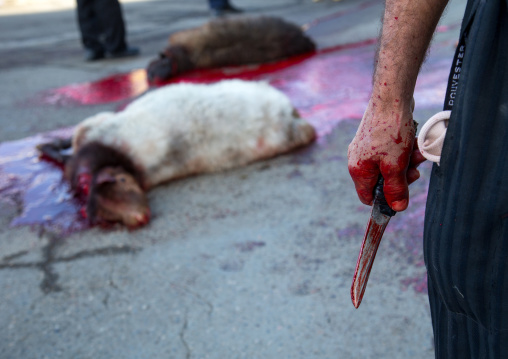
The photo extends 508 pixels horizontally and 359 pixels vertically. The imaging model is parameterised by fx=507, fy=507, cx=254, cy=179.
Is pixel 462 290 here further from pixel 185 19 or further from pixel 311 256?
pixel 185 19

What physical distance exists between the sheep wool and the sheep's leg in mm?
313

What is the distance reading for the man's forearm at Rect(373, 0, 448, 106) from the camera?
1.01 m

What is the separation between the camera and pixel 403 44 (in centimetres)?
104

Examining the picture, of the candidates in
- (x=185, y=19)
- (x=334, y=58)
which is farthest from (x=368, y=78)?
(x=185, y=19)

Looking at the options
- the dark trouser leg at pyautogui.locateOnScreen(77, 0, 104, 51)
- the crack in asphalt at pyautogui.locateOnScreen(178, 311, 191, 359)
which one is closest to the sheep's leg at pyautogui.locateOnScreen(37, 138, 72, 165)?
the crack in asphalt at pyautogui.locateOnScreen(178, 311, 191, 359)

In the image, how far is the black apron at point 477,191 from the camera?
889mm

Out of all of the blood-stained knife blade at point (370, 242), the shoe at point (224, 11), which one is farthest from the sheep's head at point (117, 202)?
the shoe at point (224, 11)

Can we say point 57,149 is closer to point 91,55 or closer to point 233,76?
point 233,76

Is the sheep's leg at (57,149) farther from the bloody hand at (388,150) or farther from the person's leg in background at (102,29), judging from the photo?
the person's leg in background at (102,29)

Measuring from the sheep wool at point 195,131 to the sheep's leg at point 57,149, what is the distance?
0.31 meters

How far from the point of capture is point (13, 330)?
2068 millimetres

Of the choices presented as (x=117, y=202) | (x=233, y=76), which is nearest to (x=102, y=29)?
(x=233, y=76)

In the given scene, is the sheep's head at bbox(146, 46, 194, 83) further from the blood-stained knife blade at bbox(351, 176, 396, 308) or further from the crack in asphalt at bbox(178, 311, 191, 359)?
the blood-stained knife blade at bbox(351, 176, 396, 308)

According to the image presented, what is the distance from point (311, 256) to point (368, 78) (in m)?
2.88
